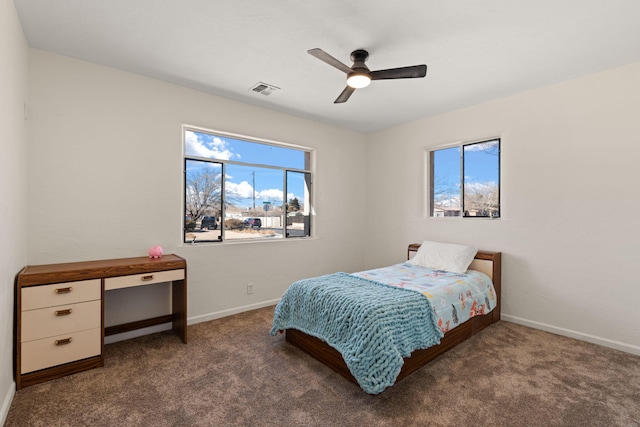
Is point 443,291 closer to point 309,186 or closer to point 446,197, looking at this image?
point 446,197

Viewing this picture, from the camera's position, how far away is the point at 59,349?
2.19 meters

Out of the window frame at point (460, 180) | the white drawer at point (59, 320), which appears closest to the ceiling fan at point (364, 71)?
the window frame at point (460, 180)

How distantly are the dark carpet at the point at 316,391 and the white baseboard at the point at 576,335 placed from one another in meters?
0.08

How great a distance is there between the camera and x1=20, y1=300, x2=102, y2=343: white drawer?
6.83 feet

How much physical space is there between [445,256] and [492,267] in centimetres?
50

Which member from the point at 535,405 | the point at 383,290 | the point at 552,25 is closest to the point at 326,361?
the point at 383,290

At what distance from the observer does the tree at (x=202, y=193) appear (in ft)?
11.0

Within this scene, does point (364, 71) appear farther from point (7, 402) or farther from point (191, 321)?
point (7, 402)

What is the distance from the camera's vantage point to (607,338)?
2795mm

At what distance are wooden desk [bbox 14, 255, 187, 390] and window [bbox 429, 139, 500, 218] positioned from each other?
362cm

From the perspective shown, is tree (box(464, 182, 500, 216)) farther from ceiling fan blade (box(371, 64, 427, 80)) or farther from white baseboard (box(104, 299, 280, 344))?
white baseboard (box(104, 299, 280, 344))

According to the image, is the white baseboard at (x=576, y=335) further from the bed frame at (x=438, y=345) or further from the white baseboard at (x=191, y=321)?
the white baseboard at (x=191, y=321)

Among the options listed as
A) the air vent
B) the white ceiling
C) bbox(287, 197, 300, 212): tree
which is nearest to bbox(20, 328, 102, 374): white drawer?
the white ceiling

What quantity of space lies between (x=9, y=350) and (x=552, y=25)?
429cm
